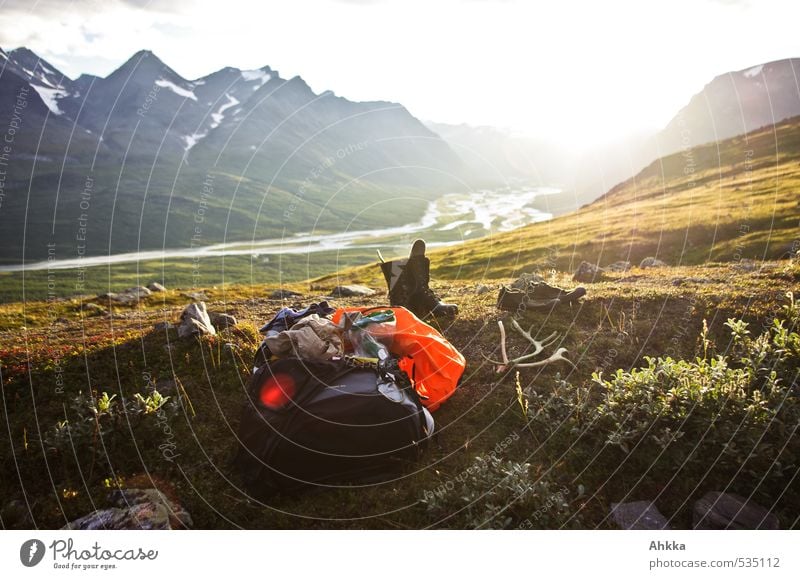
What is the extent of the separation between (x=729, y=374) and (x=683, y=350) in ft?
8.60

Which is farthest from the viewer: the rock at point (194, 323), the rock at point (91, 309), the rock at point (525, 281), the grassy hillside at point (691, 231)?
the grassy hillside at point (691, 231)

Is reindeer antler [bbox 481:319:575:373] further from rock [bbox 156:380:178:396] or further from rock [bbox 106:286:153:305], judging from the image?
rock [bbox 106:286:153:305]

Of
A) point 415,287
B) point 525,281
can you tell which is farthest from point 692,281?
point 415,287

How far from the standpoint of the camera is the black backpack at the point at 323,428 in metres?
6.07

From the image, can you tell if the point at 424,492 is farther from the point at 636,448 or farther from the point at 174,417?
the point at 174,417

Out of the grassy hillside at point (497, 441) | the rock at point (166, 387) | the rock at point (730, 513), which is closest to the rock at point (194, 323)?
the grassy hillside at point (497, 441)

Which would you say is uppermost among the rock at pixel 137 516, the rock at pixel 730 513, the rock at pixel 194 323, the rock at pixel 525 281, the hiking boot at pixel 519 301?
the rock at pixel 194 323

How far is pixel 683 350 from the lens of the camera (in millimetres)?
9180

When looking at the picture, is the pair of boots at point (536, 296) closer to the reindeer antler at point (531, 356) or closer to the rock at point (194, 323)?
the reindeer antler at point (531, 356)

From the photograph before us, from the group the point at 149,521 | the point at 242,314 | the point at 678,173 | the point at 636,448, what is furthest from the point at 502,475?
the point at 678,173

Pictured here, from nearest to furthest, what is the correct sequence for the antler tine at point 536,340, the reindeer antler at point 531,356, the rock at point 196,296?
1. the reindeer antler at point 531,356
2. the antler tine at point 536,340
3. the rock at point 196,296

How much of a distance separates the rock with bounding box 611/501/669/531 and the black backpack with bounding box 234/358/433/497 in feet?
8.96

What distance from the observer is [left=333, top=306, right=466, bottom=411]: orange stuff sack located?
25.8ft

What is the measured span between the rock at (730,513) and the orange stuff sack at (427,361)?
389 centimetres
